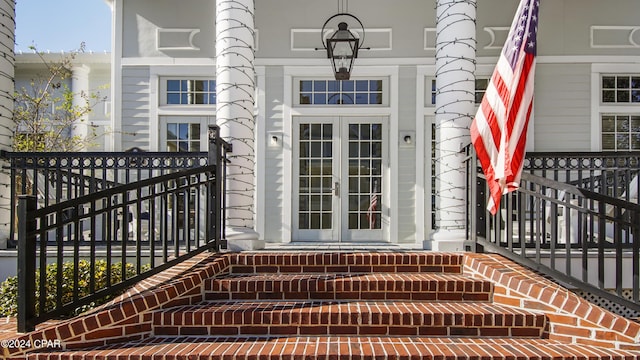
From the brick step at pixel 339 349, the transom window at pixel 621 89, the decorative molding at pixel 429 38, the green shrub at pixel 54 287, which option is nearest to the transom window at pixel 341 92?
the decorative molding at pixel 429 38

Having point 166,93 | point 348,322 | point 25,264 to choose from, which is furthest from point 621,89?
point 25,264

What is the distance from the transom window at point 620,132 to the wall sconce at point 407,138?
2957 mm

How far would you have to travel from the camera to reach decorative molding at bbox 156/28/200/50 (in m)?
6.47

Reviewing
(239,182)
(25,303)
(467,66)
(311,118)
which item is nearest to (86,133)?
(311,118)

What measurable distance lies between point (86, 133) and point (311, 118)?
584 cm

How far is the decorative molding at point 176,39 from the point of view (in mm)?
6473

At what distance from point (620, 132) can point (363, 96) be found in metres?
4.01

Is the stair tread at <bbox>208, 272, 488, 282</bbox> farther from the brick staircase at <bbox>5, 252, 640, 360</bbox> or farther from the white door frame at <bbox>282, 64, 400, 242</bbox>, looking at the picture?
the white door frame at <bbox>282, 64, 400, 242</bbox>

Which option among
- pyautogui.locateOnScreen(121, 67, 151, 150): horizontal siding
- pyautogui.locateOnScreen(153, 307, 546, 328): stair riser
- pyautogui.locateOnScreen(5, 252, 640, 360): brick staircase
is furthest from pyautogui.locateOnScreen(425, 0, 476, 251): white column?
pyautogui.locateOnScreen(121, 67, 151, 150): horizontal siding

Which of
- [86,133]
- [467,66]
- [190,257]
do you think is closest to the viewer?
[190,257]

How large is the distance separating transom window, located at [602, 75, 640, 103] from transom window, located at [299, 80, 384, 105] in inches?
137

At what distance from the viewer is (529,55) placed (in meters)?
3.04

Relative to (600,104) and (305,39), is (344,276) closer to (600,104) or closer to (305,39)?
(305,39)

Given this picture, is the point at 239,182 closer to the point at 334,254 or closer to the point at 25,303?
the point at 334,254
